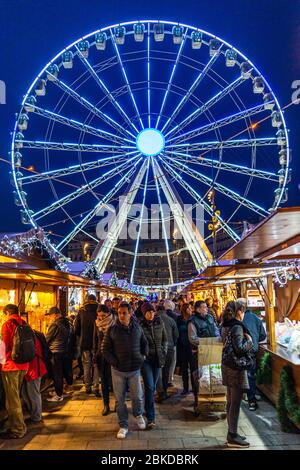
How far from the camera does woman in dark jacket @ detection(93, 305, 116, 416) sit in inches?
308

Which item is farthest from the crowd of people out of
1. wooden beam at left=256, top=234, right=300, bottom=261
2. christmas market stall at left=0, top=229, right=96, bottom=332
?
wooden beam at left=256, top=234, right=300, bottom=261

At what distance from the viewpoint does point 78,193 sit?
19734mm

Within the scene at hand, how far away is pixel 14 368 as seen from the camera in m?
6.62

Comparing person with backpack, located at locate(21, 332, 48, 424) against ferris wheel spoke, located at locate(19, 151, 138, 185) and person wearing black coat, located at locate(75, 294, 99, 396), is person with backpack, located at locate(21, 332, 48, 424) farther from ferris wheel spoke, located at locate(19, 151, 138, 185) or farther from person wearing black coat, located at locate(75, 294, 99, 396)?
ferris wheel spoke, located at locate(19, 151, 138, 185)

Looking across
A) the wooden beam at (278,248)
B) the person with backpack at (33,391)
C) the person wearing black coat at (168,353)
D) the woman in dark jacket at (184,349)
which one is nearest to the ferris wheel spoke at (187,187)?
the woman in dark jacket at (184,349)

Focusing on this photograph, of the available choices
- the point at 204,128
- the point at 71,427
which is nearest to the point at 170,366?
the point at 71,427

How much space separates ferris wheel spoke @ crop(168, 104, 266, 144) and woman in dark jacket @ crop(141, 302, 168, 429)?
13.6 meters

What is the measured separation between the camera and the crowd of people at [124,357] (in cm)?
586

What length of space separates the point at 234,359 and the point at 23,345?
9.87 feet

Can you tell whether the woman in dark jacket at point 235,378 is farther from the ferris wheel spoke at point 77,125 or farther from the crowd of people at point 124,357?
the ferris wheel spoke at point 77,125

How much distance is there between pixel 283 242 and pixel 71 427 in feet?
13.5

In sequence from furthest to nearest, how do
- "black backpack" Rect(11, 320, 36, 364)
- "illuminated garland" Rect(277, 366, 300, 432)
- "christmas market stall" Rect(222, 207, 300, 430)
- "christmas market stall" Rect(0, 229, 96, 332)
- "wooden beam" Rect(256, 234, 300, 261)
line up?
"christmas market stall" Rect(0, 229, 96, 332) < "black backpack" Rect(11, 320, 36, 364) < "illuminated garland" Rect(277, 366, 300, 432) < "wooden beam" Rect(256, 234, 300, 261) < "christmas market stall" Rect(222, 207, 300, 430)
